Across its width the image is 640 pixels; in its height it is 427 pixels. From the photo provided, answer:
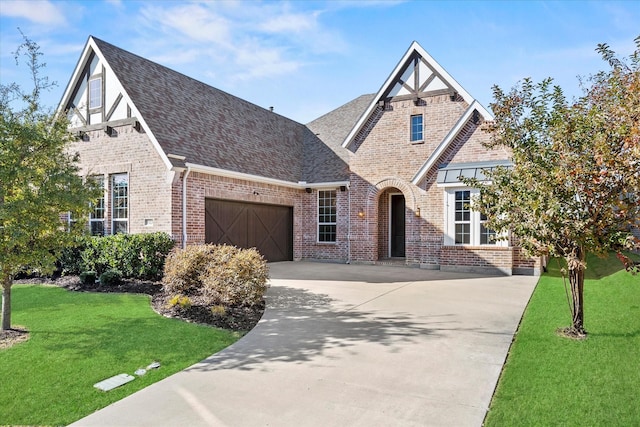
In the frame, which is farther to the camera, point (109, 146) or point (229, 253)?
point (109, 146)

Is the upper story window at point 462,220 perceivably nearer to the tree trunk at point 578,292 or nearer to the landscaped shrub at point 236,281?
the tree trunk at point 578,292

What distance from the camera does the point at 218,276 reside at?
817cm

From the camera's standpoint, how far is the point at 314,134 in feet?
70.4

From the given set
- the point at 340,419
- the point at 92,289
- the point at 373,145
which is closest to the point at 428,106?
the point at 373,145

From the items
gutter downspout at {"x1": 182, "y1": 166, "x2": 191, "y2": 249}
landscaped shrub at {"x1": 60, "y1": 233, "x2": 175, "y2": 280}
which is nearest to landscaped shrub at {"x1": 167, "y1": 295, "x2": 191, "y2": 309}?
landscaped shrub at {"x1": 60, "y1": 233, "x2": 175, "y2": 280}

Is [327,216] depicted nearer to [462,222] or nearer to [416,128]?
[416,128]

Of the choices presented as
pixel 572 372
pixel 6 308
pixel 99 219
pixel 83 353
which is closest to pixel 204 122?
pixel 99 219

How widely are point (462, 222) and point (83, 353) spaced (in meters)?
11.7

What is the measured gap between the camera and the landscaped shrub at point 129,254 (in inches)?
454

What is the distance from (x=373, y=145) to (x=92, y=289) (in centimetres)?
1121

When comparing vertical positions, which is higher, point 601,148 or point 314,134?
point 314,134

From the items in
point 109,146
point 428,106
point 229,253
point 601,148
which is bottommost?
point 229,253

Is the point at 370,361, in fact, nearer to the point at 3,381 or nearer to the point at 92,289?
the point at 3,381

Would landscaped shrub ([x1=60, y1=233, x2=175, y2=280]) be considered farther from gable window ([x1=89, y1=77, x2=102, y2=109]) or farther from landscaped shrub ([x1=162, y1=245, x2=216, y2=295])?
gable window ([x1=89, y1=77, x2=102, y2=109])
